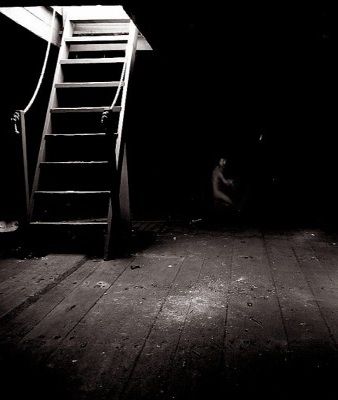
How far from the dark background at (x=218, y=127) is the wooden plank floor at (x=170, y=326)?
2.78m

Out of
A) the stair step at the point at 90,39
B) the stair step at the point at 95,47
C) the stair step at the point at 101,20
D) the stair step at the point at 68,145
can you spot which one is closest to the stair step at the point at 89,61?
the stair step at the point at 95,47

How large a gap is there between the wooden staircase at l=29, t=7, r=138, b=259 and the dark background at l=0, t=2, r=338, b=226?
525 millimetres

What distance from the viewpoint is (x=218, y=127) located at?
755cm

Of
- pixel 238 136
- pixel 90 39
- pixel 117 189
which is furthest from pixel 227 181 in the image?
pixel 90 39

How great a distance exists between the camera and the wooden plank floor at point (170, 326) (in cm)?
177

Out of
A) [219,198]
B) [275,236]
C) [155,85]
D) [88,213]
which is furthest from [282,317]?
[155,85]

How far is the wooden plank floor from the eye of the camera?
1.77 meters

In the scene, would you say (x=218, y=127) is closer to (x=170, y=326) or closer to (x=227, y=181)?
(x=227, y=181)

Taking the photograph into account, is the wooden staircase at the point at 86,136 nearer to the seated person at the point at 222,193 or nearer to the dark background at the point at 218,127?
the dark background at the point at 218,127

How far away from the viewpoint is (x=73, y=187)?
22.1 ft

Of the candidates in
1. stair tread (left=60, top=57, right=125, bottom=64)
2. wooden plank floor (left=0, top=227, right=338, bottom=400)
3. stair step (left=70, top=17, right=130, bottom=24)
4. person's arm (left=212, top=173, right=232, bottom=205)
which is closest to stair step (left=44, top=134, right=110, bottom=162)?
stair tread (left=60, top=57, right=125, bottom=64)

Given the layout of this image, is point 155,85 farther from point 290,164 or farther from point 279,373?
point 279,373

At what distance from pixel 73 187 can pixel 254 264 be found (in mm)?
4155

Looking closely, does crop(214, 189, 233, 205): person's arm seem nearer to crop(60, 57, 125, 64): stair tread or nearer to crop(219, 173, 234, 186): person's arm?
crop(219, 173, 234, 186): person's arm
